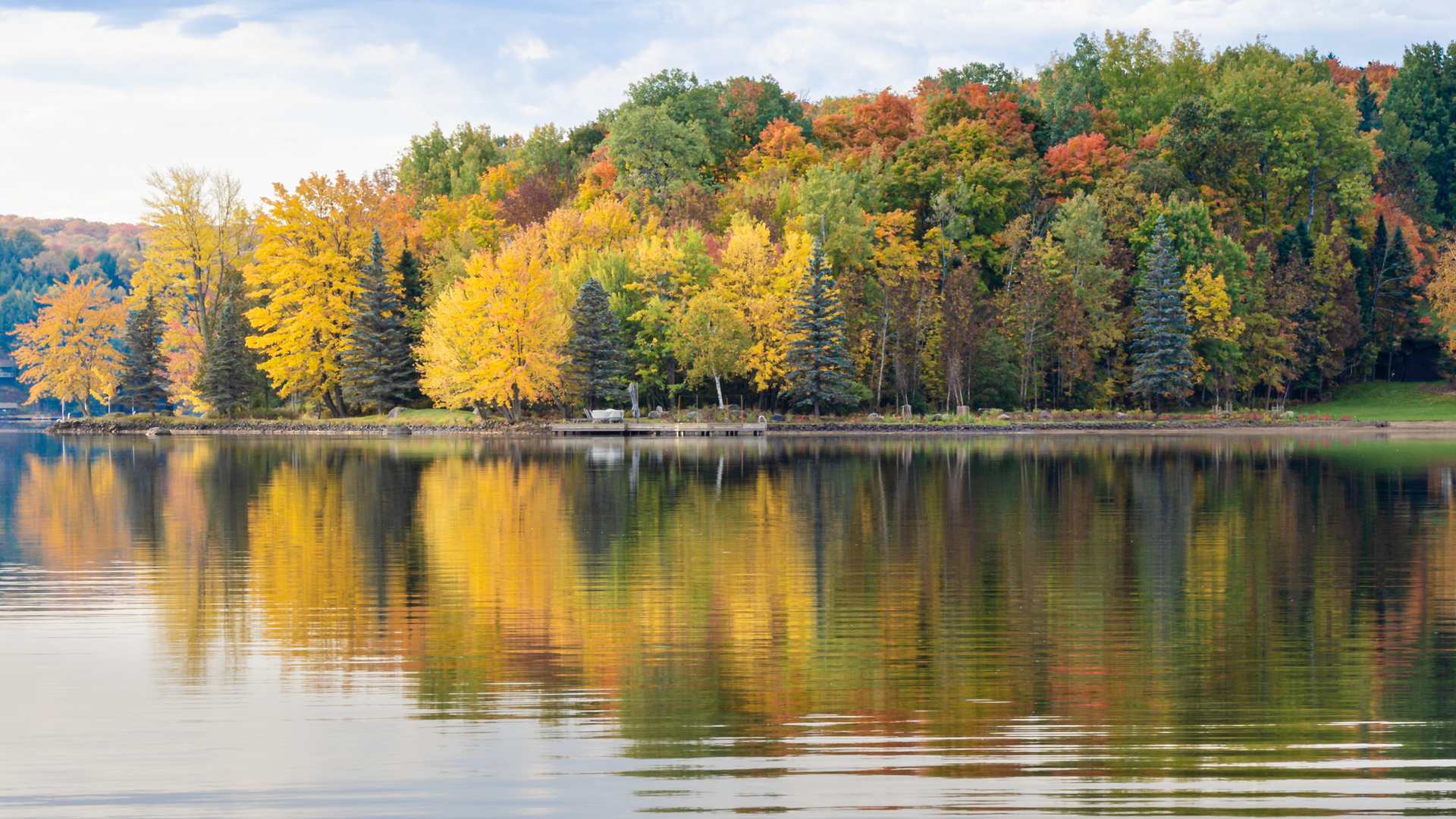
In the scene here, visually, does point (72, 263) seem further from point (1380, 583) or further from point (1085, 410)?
point (1380, 583)

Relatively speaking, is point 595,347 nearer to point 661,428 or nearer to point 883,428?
point 661,428

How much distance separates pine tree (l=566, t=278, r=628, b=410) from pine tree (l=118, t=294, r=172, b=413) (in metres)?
28.6

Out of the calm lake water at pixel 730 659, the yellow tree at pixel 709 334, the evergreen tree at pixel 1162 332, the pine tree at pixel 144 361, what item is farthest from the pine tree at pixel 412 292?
the calm lake water at pixel 730 659

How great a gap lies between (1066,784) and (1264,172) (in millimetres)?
85946

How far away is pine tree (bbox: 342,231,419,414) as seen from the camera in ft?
223

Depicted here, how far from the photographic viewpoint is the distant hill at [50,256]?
137 m

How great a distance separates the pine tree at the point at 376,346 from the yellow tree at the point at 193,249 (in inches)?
474

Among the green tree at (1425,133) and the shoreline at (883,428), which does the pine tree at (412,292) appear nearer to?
the shoreline at (883,428)

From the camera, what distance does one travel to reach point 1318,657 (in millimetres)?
11898

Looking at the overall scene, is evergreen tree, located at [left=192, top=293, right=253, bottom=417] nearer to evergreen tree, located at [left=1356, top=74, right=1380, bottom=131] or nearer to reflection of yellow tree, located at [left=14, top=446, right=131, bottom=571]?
reflection of yellow tree, located at [left=14, top=446, right=131, bottom=571]

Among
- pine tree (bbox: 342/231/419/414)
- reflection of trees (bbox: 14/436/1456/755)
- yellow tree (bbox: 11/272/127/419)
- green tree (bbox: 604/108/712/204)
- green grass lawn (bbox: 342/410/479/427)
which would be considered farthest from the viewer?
green tree (bbox: 604/108/712/204)

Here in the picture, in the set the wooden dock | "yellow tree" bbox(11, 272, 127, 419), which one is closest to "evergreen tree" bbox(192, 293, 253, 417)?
"yellow tree" bbox(11, 272, 127, 419)

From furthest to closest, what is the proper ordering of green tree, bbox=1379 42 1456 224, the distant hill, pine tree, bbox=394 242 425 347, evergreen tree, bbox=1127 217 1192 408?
the distant hill < green tree, bbox=1379 42 1456 224 < pine tree, bbox=394 242 425 347 < evergreen tree, bbox=1127 217 1192 408

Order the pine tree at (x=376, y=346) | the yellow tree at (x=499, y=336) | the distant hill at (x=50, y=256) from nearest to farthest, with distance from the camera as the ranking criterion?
1. the yellow tree at (x=499, y=336)
2. the pine tree at (x=376, y=346)
3. the distant hill at (x=50, y=256)
